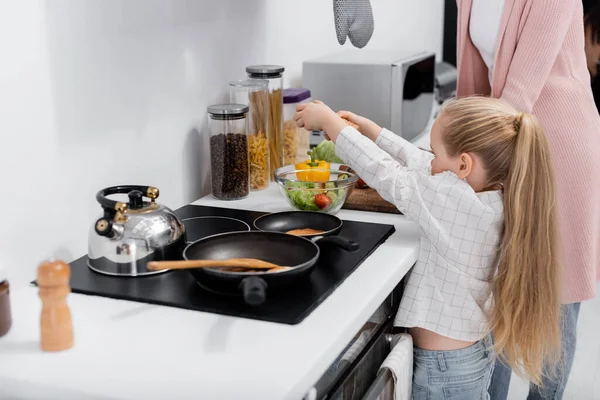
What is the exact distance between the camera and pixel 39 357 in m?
1.01

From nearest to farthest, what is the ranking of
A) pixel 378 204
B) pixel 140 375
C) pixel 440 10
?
pixel 140 375 < pixel 378 204 < pixel 440 10

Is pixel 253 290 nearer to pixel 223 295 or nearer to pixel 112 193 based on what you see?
pixel 223 295

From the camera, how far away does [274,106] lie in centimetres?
193

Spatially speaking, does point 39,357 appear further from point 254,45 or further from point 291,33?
point 291,33

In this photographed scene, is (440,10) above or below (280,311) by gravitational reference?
above

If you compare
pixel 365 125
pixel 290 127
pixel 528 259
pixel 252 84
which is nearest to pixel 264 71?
pixel 252 84

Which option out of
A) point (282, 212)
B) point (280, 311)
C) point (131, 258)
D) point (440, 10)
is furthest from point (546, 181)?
point (440, 10)

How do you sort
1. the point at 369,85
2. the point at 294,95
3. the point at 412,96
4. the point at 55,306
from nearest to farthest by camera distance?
1. the point at 55,306
2. the point at 294,95
3. the point at 369,85
4. the point at 412,96

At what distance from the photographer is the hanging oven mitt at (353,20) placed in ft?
5.74

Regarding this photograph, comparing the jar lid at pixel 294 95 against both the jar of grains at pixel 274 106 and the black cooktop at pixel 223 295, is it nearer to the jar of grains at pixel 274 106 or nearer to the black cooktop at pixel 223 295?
the jar of grains at pixel 274 106

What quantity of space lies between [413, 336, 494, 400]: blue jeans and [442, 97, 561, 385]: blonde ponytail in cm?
7

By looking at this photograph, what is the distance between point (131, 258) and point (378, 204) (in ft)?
2.13

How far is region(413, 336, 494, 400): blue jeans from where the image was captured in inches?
60.2

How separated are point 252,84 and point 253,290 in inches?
34.9
